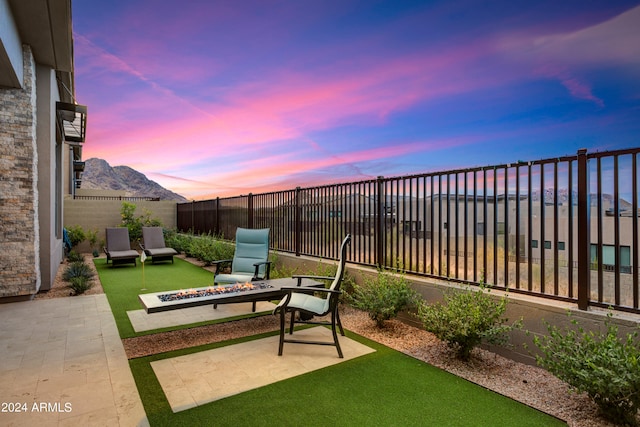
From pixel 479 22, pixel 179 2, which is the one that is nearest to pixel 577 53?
pixel 479 22

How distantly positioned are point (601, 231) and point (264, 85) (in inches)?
311

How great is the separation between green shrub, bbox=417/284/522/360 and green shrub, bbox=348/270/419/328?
2.35ft

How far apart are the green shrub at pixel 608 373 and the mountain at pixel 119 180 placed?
8910 centimetres

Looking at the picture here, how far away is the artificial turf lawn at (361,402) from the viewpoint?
8.07ft

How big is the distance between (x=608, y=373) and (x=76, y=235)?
15.5 meters

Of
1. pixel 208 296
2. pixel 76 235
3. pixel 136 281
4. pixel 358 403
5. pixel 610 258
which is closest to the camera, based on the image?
pixel 358 403

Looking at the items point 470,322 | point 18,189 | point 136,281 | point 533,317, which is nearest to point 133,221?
point 136,281

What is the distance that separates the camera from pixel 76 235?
12977mm

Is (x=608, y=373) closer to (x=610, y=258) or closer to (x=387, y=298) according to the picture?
(x=610, y=258)

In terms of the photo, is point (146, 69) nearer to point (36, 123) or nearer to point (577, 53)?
point (36, 123)

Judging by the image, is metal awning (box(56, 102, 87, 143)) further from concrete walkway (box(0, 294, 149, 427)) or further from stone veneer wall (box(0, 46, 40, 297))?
concrete walkway (box(0, 294, 149, 427))

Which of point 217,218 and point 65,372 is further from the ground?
point 217,218

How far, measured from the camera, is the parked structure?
5.39 metres

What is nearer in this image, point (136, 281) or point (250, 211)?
point (136, 281)
